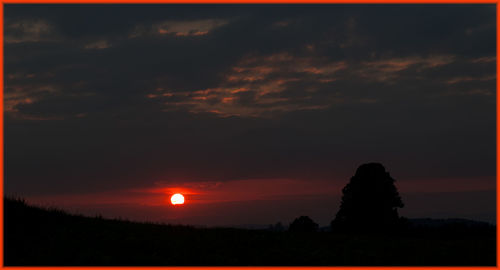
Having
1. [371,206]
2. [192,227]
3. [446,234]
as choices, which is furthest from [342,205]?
[192,227]

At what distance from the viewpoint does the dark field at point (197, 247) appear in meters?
20.0

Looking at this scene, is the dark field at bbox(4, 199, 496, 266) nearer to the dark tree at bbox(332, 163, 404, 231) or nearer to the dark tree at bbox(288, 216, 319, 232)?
the dark tree at bbox(332, 163, 404, 231)

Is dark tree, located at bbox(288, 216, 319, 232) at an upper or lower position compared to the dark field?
upper

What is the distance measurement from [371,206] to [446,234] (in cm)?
721

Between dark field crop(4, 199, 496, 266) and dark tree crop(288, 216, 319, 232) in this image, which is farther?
dark tree crop(288, 216, 319, 232)

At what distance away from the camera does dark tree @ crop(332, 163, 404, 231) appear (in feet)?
124

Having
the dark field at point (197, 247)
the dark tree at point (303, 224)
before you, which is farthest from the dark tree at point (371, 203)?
the dark field at point (197, 247)

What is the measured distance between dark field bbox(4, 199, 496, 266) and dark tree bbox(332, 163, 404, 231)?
14513 mm

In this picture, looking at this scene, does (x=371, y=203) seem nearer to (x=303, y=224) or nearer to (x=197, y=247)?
(x=303, y=224)

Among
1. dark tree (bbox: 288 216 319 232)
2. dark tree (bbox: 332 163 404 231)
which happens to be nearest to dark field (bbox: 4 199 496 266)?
dark tree (bbox: 332 163 404 231)

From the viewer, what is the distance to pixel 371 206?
37.9m

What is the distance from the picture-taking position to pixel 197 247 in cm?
2161

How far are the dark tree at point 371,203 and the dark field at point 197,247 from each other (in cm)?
1451

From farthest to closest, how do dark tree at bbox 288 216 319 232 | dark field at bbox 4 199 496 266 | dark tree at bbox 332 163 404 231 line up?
dark tree at bbox 288 216 319 232 < dark tree at bbox 332 163 404 231 < dark field at bbox 4 199 496 266
